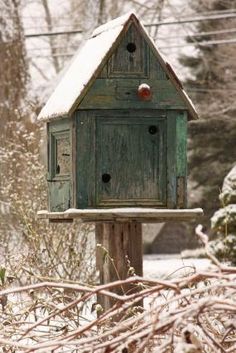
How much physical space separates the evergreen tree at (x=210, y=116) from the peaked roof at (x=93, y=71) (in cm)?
1770

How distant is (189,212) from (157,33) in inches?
742

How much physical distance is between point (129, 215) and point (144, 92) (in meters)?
0.92

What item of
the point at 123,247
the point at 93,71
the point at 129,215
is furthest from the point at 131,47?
the point at 123,247

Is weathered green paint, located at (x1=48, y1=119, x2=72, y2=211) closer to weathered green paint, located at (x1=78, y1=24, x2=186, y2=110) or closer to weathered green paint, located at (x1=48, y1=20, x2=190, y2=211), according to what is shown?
weathered green paint, located at (x1=48, y1=20, x2=190, y2=211)

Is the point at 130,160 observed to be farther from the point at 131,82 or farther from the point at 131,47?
the point at 131,47

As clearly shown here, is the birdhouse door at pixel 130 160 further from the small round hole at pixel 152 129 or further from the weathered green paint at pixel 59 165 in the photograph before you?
the weathered green paint at pixel 59 165

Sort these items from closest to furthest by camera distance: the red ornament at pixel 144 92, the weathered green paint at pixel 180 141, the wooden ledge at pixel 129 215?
the wooden ledge at pixel 129 215 → the red ornament at pixel 144 92 → the weathered green paint at pixel 180 141

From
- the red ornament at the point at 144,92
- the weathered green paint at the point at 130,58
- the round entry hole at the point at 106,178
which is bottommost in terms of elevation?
the round entry hole at the point at 106,178

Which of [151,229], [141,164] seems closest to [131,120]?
[141,164]

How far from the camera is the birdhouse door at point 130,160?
696cm

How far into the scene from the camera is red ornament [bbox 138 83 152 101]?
6934 millimetres

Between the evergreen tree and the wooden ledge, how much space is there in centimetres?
1820

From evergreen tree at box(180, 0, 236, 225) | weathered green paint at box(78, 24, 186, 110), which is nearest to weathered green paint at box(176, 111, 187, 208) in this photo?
weathered green paint at box(78, 24, 186, 110)

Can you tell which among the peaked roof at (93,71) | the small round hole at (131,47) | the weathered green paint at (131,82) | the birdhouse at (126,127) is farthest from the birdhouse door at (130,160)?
the small round hole at (131,47)
